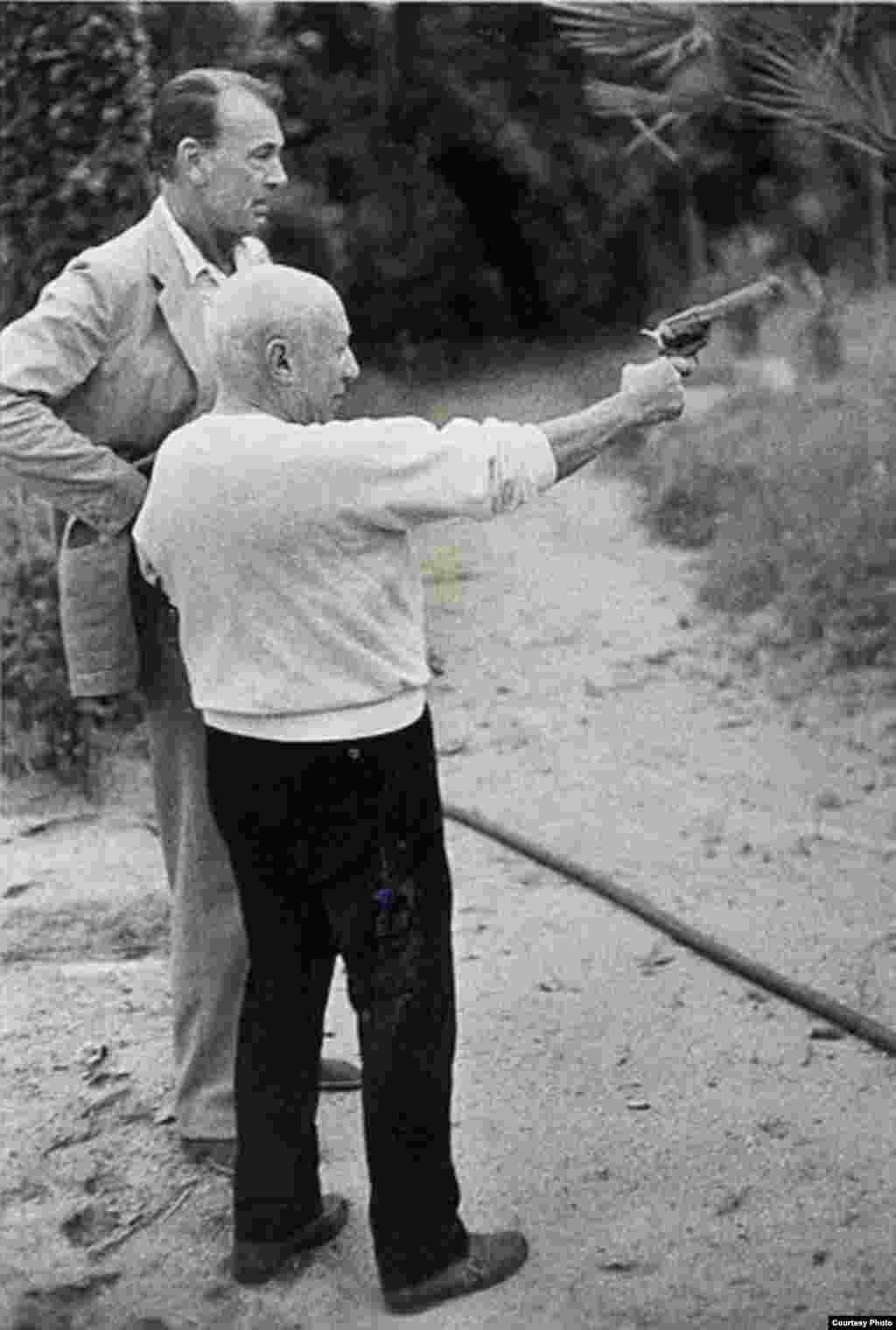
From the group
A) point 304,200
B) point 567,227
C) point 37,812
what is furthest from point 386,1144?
point 567,227

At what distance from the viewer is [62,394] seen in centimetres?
370

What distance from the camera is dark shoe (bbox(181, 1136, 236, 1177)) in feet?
12.9

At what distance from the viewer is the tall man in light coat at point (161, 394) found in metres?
3.68

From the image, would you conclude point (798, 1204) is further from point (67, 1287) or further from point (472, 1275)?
point (67, 1287)

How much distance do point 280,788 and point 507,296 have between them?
9080mm

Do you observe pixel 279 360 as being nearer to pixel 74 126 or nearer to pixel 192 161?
pixel 192 161

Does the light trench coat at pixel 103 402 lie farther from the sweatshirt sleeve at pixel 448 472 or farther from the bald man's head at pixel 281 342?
the sweatshirt sleeve at pixel 448 472

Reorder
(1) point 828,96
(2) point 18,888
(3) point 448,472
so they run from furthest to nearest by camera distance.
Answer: (1) point 828,96 → (2) point 18,888 → (3) point 448,472

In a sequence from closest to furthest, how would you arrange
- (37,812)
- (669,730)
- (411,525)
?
(411,525) → (37,812) → (669,730)

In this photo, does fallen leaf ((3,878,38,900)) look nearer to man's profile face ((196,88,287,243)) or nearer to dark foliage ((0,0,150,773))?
dark foliage ((0,0,150,773))

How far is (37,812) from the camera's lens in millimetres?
6195

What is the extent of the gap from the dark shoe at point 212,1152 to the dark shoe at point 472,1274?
52cm

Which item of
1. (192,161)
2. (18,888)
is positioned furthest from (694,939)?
(192,161)

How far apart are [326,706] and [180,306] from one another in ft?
2.86
